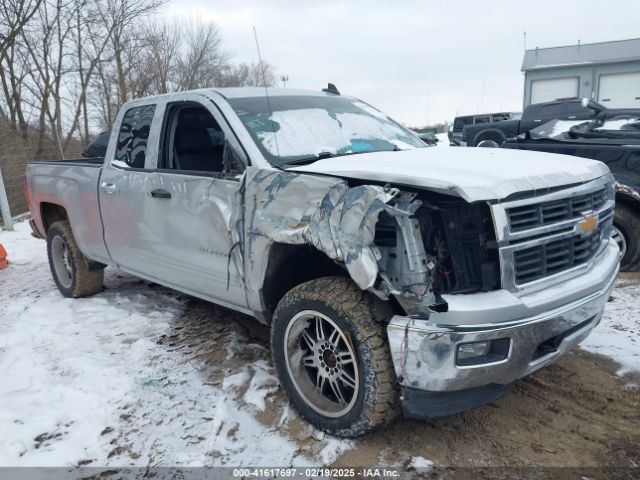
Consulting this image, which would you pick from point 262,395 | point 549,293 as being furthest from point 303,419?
point 549,293

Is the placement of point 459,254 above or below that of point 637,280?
above

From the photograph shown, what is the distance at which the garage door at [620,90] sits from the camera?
26.0 meters

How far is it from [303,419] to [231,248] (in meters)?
1.14

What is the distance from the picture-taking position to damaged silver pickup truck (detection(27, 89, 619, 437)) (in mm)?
2379

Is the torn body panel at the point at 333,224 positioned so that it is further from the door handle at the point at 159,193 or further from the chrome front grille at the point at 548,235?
the door handle at the point at 159,193

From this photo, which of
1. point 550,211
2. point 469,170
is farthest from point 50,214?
point 550,211

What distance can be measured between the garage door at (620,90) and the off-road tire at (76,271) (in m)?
27.9

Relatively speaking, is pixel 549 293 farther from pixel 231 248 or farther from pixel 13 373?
pixel 13 373

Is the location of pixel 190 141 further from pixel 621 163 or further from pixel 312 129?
pixel 621 163

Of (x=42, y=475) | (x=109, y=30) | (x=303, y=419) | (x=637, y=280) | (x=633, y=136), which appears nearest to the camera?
(x=42, y=475)

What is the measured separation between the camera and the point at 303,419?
2998 millimetres

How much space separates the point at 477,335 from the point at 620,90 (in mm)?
29493

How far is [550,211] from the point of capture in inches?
102

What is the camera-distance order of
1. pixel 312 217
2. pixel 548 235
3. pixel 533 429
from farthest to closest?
pixel 533 429 < pixel 312 217 < pixel 548 235
